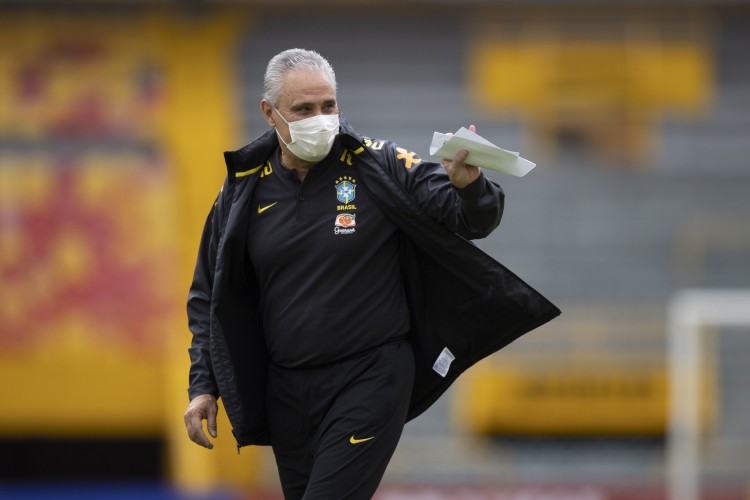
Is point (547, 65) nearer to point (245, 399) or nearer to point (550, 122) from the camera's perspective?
point (550, 122)

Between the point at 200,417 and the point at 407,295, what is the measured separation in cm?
74

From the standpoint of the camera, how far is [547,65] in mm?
12242

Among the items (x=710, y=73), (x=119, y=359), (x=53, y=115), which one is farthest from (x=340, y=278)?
(x=710, y=73)

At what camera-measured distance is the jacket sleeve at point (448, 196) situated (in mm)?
3746

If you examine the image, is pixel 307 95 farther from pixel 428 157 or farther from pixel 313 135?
pixel 428 157

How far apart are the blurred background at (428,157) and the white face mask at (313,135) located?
22.8 ft

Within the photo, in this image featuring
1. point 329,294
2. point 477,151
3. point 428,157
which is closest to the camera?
point 477,151

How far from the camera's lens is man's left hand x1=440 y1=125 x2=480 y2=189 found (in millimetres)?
3695

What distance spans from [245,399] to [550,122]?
856cm

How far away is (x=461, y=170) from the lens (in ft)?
12.2

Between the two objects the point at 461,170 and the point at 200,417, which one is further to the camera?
the point at 200,417

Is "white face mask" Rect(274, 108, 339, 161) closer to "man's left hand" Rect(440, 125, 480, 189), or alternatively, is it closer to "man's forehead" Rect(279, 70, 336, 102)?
"man's forehead" Rect(279, 70, 336, 102)

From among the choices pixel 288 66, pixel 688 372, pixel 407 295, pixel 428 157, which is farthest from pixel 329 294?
pixel 428 157

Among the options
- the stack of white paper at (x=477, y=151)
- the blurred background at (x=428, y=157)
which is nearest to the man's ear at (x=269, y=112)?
the stack of white paper at (x=477, y=151)
